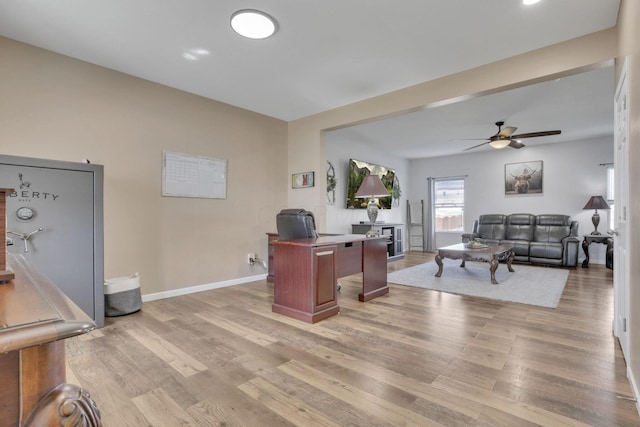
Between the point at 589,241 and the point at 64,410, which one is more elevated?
the point at 64,410

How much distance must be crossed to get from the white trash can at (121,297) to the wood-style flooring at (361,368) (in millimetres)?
90

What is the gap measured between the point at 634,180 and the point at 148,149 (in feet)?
14.0

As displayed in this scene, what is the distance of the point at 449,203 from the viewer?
8.27m

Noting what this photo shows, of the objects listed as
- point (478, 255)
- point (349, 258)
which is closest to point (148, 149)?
point (349, 258)

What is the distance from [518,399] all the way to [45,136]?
14.1 ft

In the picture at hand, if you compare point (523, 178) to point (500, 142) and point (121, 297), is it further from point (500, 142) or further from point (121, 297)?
point (121, 297)

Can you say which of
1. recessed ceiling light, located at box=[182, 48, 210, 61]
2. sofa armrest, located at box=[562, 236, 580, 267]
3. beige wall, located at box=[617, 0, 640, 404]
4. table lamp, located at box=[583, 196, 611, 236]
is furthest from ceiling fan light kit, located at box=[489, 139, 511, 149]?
recessed ceiling light, located at box=[182, 48, 210, 61]

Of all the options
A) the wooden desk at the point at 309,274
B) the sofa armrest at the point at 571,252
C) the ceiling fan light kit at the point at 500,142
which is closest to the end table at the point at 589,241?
the sofa armrest at the point at 571,252

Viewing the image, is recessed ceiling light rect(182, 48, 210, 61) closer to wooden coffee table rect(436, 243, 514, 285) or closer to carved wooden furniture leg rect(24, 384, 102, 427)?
carved wooden furniture leg rect(24, 384, 102, 427)

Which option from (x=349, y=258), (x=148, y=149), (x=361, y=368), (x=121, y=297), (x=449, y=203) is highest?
(x=148, y=149)

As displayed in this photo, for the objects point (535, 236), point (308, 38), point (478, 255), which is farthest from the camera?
point (535, 236)

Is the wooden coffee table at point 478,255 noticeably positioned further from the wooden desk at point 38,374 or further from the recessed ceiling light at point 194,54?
the wooden desk at point 38,374

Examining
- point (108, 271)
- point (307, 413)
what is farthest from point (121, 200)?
point (307, 413)

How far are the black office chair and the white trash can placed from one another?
5.26 ft
